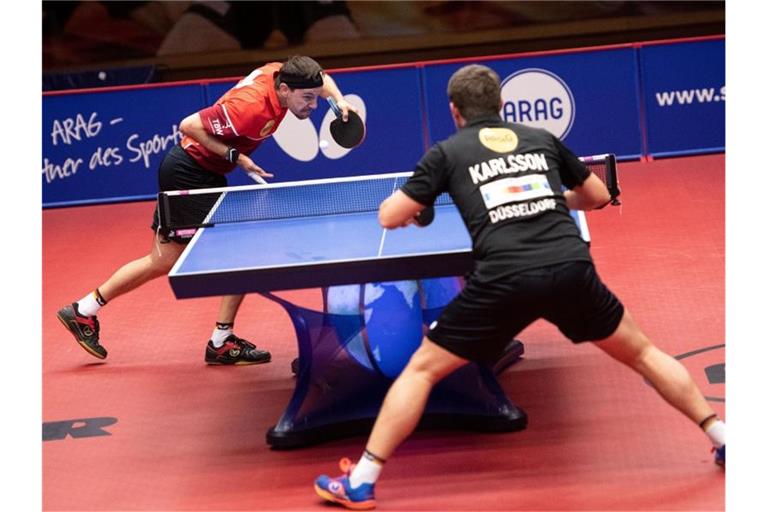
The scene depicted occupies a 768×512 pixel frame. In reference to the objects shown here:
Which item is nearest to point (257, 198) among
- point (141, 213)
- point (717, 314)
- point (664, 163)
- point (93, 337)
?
point (93, 337)

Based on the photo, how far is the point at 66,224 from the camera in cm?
1093

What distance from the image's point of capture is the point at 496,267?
180 inches

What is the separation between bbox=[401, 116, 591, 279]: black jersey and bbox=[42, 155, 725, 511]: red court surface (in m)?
0.97

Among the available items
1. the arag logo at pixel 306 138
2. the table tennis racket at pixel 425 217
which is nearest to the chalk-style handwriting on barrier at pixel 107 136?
the arag logo at pixel 306 138

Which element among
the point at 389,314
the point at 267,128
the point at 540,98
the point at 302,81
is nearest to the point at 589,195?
the point at 389,314

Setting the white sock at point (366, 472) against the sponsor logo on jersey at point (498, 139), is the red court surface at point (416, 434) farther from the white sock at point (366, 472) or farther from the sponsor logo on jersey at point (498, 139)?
the sponsor logo on jersey at point (498, 139)

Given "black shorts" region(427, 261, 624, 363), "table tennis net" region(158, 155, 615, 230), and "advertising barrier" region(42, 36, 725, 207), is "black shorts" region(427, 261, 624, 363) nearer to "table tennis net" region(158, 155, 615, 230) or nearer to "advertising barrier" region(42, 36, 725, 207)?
"table tennis net" region(158, 155, 615, 230)

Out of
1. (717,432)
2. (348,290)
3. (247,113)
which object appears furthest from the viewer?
(247,113)

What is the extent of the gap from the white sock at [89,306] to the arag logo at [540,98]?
5.28m

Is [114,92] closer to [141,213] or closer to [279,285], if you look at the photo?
[141,213]

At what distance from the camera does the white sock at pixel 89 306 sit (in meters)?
6.89

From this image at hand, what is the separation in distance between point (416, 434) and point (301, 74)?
1851 millimetres

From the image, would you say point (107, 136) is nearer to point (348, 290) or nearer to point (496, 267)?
point (348, 290)

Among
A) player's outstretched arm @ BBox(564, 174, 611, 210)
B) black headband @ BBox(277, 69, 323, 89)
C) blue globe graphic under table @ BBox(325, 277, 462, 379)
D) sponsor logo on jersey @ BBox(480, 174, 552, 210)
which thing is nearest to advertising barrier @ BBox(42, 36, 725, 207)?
black headband @ BBox(277, 69, 323, 89)
